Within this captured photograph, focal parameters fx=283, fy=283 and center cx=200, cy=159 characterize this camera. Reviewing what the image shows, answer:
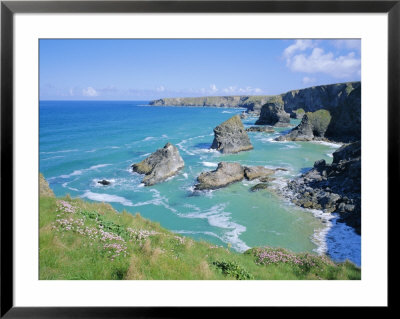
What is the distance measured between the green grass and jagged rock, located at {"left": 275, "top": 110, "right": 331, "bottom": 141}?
56.6 feet

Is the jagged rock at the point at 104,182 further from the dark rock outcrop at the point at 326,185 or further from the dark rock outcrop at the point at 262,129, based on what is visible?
the dark rock outcrop at the point at 262,129

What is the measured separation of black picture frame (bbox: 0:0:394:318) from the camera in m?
3.09

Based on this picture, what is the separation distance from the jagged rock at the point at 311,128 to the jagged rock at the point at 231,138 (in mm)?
3621

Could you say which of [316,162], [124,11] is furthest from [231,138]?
[124,11]

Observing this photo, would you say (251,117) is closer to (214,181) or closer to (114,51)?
(214,181)

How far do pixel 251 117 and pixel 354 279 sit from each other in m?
21.9

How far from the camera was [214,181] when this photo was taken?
11555mm

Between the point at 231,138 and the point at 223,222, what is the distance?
891 cm

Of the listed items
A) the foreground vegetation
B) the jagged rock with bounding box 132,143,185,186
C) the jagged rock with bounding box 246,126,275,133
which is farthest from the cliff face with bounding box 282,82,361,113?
the foreground vegetation

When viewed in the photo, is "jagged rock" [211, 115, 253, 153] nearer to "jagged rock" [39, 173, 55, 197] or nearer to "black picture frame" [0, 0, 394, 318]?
"jagged rock" [39, 173, 55, 197]

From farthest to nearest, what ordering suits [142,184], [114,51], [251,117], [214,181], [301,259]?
1. [251,117]
2. [214,181]
3. [142,184]
4. [114,51]
5. [301,259]

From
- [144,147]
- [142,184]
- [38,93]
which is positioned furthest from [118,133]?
[38,93]

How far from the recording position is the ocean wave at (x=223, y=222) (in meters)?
6.58

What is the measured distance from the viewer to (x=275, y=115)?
29094 mm
